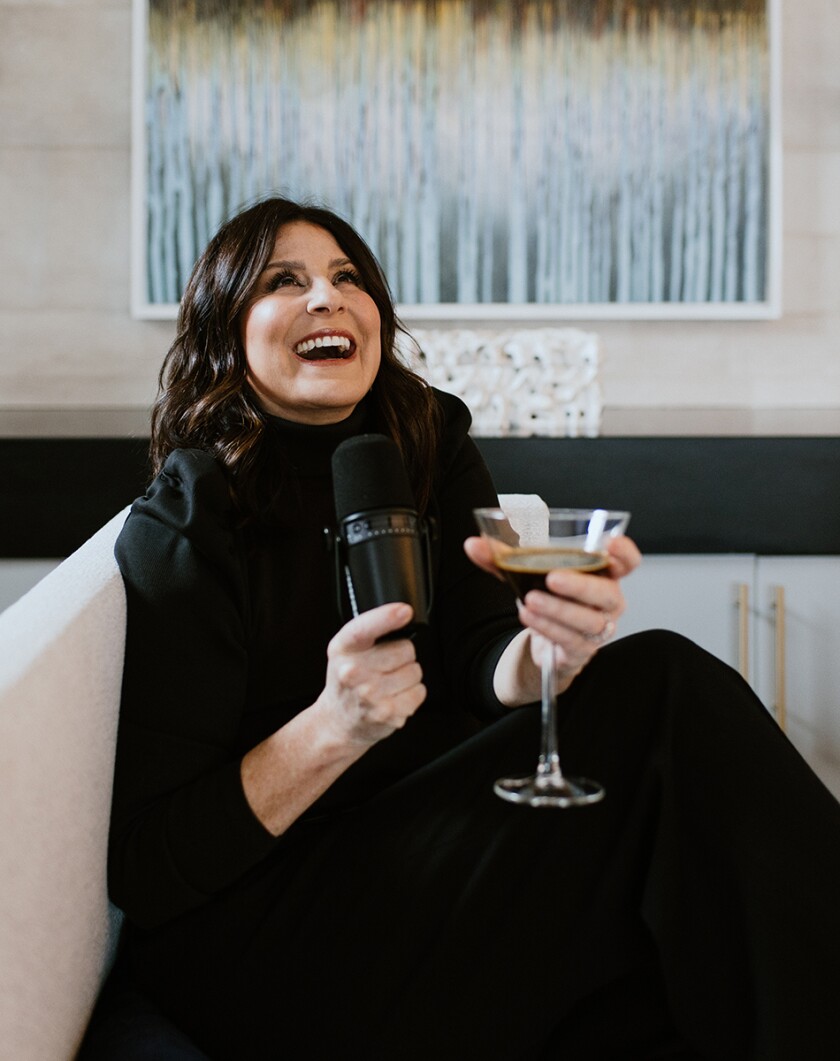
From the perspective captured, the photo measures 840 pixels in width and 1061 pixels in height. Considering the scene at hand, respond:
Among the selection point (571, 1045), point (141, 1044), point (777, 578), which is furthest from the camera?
point (777, 578)

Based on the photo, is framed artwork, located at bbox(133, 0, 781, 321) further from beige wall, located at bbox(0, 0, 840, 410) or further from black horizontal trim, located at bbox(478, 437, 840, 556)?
black horizontal trim, located at bbox(478, 437, 840, 556)

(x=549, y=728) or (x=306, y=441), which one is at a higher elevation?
(x=306, y=441)

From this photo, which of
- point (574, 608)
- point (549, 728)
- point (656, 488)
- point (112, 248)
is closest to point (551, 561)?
point (574, 608)

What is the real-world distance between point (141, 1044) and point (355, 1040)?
190 mm

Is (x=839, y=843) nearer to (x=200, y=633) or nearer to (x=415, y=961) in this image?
(x=415, y=961)

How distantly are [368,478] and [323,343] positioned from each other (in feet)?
1.24

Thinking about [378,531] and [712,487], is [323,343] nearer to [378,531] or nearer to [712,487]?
[378,531]

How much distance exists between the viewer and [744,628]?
242cm

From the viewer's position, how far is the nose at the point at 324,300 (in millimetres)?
1380

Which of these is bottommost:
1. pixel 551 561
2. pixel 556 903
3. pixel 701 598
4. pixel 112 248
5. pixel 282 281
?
pixel 556 903

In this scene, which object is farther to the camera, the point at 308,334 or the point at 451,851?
the point at 308,334

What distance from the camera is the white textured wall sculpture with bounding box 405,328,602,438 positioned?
2.54 meters

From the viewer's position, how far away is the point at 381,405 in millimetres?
1519

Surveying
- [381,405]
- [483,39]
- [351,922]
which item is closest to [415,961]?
[351,922]
